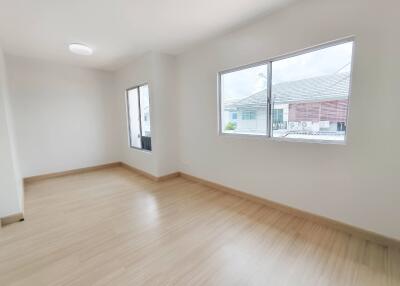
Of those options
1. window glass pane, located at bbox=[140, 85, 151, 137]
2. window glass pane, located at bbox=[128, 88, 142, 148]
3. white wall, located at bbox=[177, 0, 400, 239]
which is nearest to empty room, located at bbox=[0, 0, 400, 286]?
white wall, located at bbox=[177, 0, 400, 239]

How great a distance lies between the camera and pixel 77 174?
4477mm

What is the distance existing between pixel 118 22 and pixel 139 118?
7.64 ft

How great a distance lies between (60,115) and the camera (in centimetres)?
426

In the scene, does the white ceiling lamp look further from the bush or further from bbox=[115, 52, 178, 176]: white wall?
the bush

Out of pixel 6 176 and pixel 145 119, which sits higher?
pixel 145 119

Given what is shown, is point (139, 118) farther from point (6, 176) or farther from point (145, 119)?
point (6, 176)

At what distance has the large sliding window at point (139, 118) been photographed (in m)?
4.23

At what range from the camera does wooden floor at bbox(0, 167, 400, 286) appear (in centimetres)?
153

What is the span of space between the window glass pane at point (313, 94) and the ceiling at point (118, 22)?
753 mm

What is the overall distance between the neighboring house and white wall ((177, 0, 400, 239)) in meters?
0.15

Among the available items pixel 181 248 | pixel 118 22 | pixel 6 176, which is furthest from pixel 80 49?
pixel 181 248

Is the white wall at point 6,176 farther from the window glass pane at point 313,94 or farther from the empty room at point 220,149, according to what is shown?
the window glass pane at point 313,94

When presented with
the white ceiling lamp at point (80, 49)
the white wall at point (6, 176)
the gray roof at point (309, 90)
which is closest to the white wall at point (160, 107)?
the white ceiling lamp at point (80, 49)

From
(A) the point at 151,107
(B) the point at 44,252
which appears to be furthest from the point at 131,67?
(B) the point at 44,252
